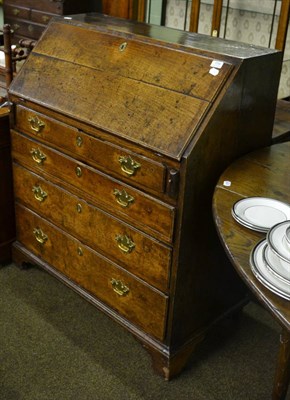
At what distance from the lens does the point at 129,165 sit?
1967mm

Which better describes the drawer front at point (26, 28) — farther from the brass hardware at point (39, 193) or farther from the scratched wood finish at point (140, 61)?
the brass hardware at point (39, 193)

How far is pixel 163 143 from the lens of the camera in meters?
1.83

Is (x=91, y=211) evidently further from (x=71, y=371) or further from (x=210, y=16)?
(x=210, y=16)

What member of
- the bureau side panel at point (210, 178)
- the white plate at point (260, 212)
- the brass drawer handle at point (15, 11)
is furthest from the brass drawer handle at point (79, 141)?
the brass drawer handle at point (15, 11)

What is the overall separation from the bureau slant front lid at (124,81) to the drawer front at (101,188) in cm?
20

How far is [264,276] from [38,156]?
1411 millimetres

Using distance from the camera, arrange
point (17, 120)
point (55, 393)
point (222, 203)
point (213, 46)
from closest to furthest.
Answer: point (222, 203), point (213, 46), point (55, 393), point (17, 120)

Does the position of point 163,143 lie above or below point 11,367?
above

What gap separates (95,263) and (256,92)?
39.2 inches

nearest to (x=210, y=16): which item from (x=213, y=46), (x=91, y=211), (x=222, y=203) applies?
(x=213, y=46)

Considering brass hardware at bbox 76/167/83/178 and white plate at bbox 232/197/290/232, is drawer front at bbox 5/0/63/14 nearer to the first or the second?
brass hardware at bbox 76/167/83/178

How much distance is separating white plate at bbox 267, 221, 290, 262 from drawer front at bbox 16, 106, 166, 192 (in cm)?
54

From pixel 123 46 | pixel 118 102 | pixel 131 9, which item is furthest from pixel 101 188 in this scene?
pixel 131 9

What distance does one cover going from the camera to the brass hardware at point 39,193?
2467mm
